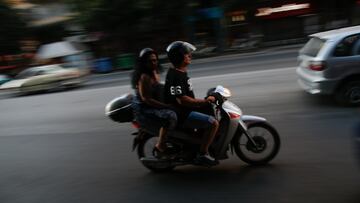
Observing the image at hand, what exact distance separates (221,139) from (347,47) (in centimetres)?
412

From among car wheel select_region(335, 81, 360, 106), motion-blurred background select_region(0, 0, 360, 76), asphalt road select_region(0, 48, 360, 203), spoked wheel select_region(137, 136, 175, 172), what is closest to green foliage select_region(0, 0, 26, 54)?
motion-blurred background select_region(0, 0, 360, 76)

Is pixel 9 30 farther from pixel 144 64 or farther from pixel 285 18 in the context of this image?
pixel 144 64

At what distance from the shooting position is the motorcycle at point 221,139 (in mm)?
5180

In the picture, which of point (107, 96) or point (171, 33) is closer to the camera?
point (107, 96)

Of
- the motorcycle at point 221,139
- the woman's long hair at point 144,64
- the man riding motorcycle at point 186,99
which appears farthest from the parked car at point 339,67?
the woman's long hair at point 144,64

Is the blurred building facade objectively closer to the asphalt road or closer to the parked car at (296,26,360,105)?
the asphalt road

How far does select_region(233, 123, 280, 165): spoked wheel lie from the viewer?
5363 mm

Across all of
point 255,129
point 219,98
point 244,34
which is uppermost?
point 219,98

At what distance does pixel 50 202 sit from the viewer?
5.07 m

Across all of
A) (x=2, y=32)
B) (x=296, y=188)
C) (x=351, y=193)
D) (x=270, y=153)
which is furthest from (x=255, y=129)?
(x=2, y=32)

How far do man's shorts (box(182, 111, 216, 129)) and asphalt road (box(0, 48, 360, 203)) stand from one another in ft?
2.17

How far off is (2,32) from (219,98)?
31.2 meters

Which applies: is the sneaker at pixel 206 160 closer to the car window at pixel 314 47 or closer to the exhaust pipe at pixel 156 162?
the exhaust pipe at pixel 156 162

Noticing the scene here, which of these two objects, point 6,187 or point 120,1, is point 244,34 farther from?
point 6,187
